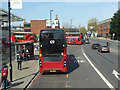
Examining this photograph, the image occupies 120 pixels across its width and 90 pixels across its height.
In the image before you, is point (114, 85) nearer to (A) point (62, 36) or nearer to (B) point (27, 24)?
(A) point (62, 36)

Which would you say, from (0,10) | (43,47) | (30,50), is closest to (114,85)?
(43,47)

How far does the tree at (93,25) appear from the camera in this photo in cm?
13424

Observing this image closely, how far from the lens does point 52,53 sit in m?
11.9

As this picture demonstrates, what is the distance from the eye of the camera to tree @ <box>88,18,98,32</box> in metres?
134

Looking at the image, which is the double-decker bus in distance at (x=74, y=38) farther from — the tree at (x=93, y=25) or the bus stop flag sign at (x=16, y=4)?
the tree at (x=93, y=25)

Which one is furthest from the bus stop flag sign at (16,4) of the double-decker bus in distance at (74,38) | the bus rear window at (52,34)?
the double-decker bus in distance at (74,38)

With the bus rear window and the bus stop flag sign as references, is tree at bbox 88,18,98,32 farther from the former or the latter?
the bus stop flag sign

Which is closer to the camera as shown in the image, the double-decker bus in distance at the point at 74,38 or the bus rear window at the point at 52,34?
the bus rear window at the point at 52,34

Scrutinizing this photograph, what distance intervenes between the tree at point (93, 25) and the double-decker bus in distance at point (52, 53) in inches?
4842

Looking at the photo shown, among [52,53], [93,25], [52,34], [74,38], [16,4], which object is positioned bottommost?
[52,53]

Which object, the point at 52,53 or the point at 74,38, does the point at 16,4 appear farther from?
the point at 74,38

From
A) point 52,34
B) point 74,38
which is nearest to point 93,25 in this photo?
point 74,38

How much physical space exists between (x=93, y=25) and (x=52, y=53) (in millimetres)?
133665

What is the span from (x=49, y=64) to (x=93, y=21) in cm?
13679
